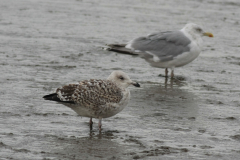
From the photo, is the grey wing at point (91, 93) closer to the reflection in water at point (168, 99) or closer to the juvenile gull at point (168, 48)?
the reflection in water at point (168, 99)

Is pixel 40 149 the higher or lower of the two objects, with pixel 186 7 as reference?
lower

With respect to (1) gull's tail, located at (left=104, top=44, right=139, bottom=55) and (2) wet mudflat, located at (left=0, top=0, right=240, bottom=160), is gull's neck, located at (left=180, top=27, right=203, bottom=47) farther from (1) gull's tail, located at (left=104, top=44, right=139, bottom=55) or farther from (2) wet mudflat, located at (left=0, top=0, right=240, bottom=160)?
(1) gull's tail, located at (left=104, top=44, right=139, bottom=55)

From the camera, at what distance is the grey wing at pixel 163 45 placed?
10508mm

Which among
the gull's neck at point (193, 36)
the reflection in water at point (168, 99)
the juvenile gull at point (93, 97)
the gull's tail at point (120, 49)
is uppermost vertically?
the gull's neck at point (193, 36)

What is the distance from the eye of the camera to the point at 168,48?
10.6 m

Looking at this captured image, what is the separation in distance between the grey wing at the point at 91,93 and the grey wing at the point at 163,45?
375cm

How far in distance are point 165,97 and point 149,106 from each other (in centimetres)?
75

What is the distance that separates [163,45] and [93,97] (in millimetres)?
4312

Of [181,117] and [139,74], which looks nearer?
[181,117]

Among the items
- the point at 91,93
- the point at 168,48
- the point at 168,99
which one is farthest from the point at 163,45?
the point at 91,93

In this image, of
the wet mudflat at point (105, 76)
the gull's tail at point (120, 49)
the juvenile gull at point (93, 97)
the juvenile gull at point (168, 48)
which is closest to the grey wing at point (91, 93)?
the juvenile gull at point (93, 97)

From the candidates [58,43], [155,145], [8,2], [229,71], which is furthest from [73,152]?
[8,2]

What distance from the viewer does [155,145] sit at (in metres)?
6.39

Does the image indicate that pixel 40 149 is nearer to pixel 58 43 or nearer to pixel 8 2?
pixel 58 43
